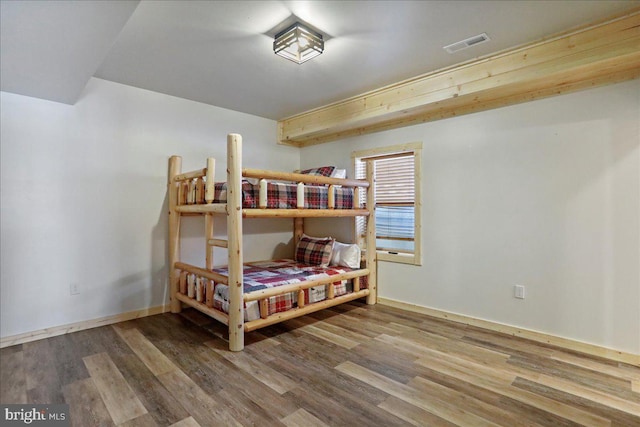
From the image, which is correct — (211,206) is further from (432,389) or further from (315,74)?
(432,389)

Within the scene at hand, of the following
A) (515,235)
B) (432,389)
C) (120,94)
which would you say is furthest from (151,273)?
(515,235)

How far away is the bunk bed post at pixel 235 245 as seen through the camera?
8.51 feet

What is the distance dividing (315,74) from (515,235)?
2.40 m

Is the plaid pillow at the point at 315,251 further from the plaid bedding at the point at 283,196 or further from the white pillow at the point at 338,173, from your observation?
the white pillow at the point at 338,173

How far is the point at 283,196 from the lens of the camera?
3.03 m

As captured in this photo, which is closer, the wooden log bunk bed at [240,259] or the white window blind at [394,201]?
the wooden log bunk bed at [240,259]

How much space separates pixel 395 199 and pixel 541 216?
1539 millimetres

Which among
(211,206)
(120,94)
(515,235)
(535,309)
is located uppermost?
(120,94)

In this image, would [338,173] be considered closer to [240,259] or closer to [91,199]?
[240,259]

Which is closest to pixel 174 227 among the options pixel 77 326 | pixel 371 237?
pixel 77 326

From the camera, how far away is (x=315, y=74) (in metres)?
3.02

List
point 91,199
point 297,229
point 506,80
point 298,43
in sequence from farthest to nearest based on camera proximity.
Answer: point 297,229
point 91,199
point 506,80
point 298,43

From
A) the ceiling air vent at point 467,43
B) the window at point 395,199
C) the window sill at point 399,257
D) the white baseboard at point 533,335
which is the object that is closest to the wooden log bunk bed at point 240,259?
the window sill at point 399,257

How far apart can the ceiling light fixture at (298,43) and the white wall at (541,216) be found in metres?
1.66
